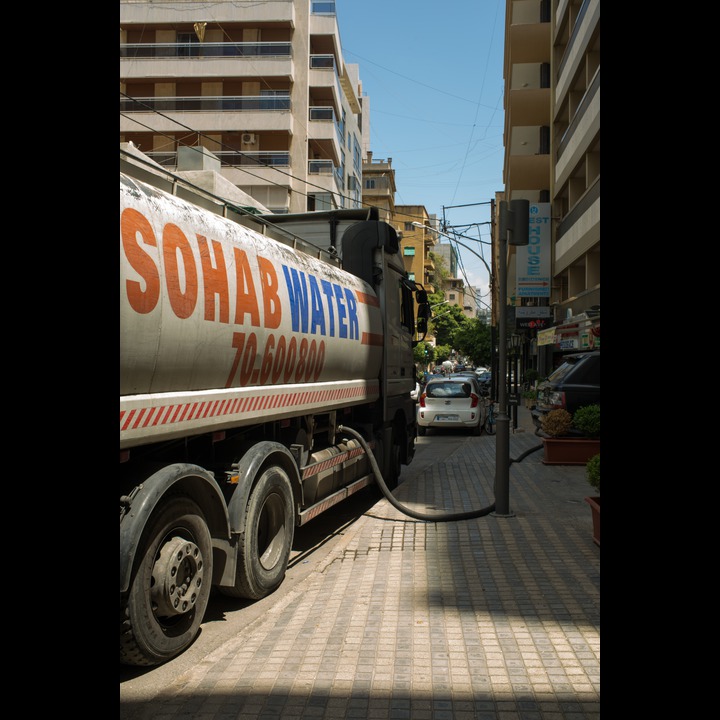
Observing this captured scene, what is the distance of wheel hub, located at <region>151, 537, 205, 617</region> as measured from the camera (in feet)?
13.7

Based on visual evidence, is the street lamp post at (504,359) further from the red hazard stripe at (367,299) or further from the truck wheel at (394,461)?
the truck wheel at (394,461)

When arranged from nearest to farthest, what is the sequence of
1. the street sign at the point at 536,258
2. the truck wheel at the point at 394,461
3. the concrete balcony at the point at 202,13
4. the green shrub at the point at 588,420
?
the truck wheel at the point at 394,461, the green shrub at the point at 588,420, the street sign at the point at 536,258, the concrete balcony at the point at 202,13

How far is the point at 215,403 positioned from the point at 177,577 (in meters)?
1.18

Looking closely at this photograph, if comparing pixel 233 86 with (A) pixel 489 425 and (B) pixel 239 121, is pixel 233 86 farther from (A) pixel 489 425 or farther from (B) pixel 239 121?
(A) pixel 489 425

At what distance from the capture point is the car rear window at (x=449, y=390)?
21.5 metres

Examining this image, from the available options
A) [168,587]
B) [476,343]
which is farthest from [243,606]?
[476,343]

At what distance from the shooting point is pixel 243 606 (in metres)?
5.58

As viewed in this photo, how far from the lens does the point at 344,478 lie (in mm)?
8258

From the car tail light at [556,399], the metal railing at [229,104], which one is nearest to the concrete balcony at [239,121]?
the metal railing at [229,104]

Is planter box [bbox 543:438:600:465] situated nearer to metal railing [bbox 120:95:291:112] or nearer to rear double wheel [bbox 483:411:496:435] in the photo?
rear double wheel [bbox 483:411:496:435]

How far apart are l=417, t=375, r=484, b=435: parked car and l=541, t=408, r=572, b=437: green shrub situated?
826 centimetres

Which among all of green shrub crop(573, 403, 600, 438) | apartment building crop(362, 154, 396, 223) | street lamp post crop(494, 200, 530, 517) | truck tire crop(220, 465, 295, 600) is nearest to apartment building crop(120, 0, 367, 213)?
green shrub crop(573, 403, 600, 438)
